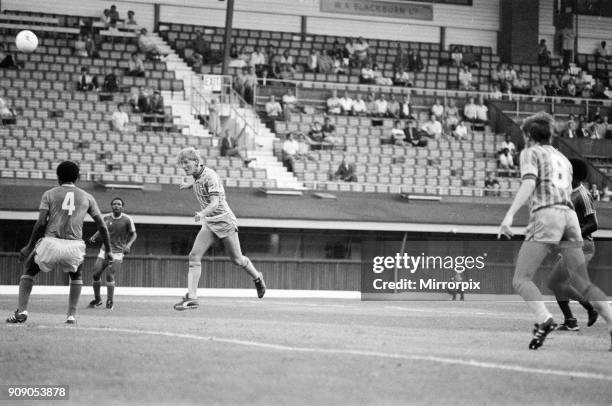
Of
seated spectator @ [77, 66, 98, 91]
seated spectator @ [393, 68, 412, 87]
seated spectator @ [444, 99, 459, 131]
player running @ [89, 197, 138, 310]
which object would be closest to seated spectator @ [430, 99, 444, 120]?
seated spectator @ [444, 99, 459, 131]

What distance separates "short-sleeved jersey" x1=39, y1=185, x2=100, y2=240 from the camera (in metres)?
12.6

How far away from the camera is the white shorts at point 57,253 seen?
12.5m

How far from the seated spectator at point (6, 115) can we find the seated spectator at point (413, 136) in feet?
43.5

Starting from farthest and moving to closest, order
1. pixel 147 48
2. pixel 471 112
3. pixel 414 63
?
pixel 414 63 → pixel 471 112 → pixel 147 48

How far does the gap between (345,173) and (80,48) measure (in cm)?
1072

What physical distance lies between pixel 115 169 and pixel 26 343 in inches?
924

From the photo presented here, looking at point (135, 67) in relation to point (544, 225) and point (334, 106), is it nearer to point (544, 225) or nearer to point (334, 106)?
point (334, 106)

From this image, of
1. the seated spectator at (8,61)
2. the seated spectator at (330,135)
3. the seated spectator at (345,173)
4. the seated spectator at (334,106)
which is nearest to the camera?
the seated spectator at (345,173)

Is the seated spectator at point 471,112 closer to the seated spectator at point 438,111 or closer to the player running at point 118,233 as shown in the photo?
the seated spectator at point 438,111

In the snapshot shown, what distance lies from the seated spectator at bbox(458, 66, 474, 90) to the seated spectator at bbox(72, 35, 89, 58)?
1480 centimetres

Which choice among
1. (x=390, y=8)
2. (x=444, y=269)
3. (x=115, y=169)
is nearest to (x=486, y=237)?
(x=444, y=269)

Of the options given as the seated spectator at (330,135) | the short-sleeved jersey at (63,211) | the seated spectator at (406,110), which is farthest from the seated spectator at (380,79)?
the short-sleeved jersey at (63,211)

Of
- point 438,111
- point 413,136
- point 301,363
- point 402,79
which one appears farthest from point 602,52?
point 301,363

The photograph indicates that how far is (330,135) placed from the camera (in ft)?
125
